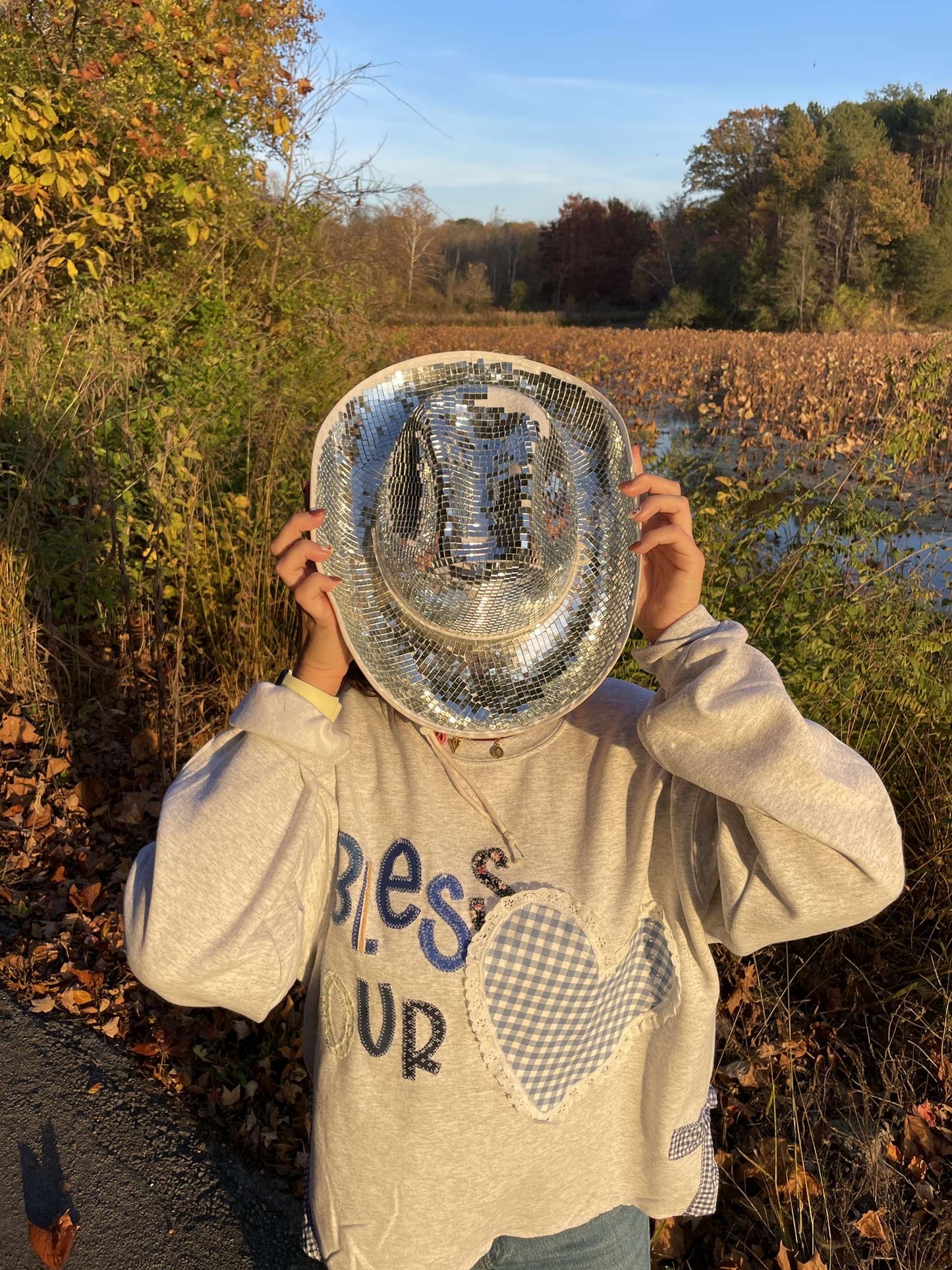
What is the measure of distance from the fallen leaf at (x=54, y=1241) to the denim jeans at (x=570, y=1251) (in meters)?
1.13

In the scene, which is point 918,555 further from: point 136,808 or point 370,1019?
point 370,1019

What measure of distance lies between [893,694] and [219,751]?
252 centimetres

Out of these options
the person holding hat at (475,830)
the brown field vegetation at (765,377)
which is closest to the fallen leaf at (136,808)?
the person holding hat at (475,830)

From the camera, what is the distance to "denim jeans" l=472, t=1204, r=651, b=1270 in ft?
4.83

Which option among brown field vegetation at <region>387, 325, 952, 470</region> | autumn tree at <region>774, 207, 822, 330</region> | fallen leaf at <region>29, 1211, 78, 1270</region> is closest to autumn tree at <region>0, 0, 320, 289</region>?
brown field vegetation at <region>387, 325, 952, 470</region>

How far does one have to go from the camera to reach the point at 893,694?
10.4 ft

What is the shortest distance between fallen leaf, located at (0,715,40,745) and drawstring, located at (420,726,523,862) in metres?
3.17

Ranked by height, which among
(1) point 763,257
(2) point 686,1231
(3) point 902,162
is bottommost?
(2) point 686,1231

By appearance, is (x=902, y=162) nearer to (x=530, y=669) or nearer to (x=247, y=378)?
(x=247, y=378)

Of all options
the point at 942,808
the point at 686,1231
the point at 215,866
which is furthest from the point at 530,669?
the point at 942,808

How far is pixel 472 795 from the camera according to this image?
4.62 ft

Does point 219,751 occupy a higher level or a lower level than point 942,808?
higher

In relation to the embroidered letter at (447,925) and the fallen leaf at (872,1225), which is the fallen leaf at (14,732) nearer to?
the embroidered letter at (447,925)

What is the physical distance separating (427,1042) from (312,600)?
0.63 metres
